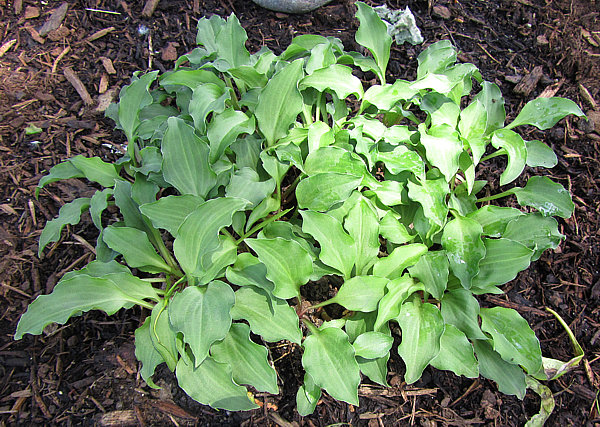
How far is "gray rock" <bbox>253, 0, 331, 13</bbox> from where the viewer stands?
377 cm

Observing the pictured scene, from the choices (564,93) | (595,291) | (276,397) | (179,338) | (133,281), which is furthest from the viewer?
(564,93)

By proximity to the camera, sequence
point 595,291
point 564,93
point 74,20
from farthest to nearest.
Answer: point 74,20
point 564,93
point 595,291

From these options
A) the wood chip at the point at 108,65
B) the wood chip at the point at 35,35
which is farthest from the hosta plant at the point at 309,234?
the wood chip at the point at 35,35

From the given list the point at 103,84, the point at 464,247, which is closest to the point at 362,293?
the point at 464,247

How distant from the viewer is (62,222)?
2469mm

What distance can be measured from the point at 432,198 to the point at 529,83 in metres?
1.77

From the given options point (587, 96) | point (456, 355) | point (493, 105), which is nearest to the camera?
point (456, 355)

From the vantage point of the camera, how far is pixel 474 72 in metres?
2.91

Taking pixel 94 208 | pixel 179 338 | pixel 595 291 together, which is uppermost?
pixel 94 208

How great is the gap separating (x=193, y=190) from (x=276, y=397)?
1190 millimetres

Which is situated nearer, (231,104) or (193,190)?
(193,190)

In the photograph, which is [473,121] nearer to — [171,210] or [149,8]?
[171,210]

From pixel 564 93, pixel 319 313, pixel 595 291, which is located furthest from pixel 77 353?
pixel 564 93

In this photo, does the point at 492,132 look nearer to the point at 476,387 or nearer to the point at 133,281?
the point at 476,387
